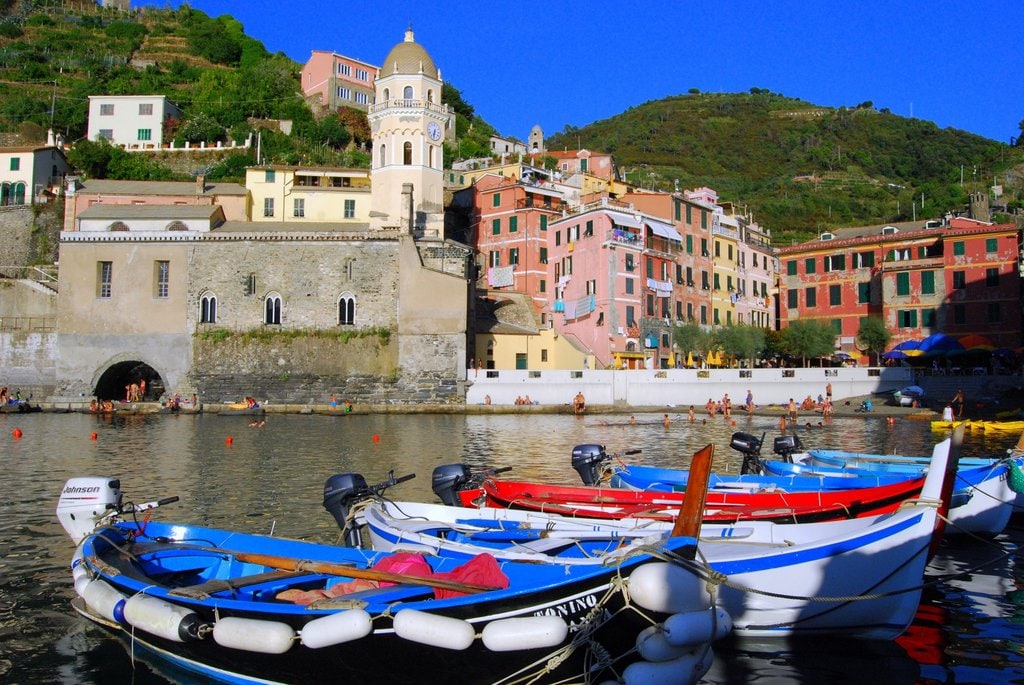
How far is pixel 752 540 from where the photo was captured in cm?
955

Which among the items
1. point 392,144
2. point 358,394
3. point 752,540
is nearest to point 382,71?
point 392,144

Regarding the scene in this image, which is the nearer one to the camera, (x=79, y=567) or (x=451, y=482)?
(x=79, y=567)

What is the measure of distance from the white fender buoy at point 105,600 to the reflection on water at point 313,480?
0.66 metres

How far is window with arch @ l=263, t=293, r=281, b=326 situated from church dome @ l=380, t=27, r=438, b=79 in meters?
16.0

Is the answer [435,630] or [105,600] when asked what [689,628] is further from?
[105,600]

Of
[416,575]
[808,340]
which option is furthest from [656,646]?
[808,340]

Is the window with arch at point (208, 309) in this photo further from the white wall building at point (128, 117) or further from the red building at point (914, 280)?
the red building at point (914, 280)

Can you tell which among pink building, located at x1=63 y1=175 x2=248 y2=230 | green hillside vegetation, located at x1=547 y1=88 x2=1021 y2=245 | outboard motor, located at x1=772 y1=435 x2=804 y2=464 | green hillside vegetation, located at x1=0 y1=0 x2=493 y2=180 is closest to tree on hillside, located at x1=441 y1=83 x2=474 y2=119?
green hillside vegetation, located at x1=0 y1=0 x2=493 y2=180

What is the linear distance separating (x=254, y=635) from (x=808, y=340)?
50.0m

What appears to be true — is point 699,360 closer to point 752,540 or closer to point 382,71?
point 382,71

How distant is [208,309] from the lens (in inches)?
1905

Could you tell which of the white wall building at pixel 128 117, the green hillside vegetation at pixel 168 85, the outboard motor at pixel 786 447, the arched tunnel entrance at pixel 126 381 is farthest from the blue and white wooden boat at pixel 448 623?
the white wall building at pixel 128 117

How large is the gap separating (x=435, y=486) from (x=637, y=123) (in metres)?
142

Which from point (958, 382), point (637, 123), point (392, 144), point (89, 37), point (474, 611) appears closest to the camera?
point (474, 611)
